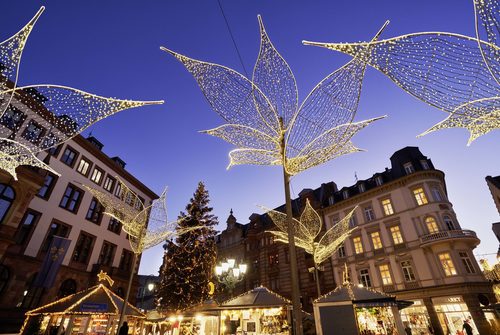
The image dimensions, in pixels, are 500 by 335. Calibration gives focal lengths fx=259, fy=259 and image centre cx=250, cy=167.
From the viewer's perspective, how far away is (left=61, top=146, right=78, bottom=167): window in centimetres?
2203

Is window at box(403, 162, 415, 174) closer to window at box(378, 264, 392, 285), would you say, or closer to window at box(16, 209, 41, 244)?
window at box(378, 264, 392, 285)

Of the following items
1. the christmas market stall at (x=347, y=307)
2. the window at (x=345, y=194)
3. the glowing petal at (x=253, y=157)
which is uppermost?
the window at (x=345, y=194)

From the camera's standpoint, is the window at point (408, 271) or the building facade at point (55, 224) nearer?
the building facade at point (55, 224)

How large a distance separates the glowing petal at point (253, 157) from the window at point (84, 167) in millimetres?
21515

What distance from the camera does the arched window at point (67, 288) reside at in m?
20.1

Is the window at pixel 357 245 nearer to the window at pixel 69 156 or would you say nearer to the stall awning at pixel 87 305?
the stall awning at pixel 87 305

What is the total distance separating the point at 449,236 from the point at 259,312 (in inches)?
676

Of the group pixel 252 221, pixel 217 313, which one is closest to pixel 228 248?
pixel 252 221

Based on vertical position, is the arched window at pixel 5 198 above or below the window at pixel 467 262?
above

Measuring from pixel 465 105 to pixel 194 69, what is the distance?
18.3 ft

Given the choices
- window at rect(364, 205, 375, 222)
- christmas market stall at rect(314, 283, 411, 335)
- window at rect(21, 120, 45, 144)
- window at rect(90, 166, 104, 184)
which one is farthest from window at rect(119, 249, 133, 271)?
window at rect(364, 205, 375, 222)

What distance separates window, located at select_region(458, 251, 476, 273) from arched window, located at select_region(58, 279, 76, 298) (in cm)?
3149

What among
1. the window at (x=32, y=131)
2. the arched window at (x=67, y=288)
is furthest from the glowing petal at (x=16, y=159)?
the arched window at (x=67, y=288)

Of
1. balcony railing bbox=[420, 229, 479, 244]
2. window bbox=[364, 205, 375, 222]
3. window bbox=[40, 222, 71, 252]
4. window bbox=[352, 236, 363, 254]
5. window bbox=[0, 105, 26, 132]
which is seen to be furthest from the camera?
window bbox=[364, 205, 375, 222]
